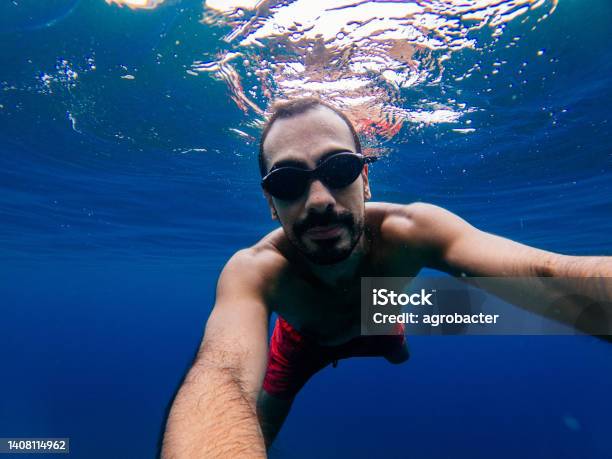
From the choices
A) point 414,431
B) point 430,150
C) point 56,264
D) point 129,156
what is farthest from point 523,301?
point 56,264

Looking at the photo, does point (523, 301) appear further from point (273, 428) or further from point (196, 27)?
point (196, 27)

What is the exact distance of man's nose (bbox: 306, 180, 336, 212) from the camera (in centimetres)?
359

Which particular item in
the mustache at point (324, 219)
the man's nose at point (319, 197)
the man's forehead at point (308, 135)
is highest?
the man's forehead at point (308, 135)

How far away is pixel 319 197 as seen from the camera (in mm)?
3596

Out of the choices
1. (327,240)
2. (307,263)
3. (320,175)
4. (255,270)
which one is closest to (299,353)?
(307,263)

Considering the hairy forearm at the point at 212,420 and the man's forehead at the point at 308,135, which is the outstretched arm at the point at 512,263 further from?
the hairy forearm at the point at 212,420

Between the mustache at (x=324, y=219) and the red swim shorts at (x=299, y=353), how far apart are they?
2881mm

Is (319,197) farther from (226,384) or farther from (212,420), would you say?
(212,420)

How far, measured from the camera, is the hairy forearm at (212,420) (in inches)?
80.0

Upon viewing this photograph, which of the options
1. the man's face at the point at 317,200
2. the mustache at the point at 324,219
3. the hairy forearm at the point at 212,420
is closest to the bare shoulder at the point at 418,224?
the man's face at the point at 317,200

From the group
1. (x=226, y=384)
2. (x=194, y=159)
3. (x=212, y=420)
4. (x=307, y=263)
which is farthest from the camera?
(x=194, y=159)

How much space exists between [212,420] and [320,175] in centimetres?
237

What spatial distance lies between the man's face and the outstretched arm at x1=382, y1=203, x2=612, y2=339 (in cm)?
64

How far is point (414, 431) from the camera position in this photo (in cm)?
3800
